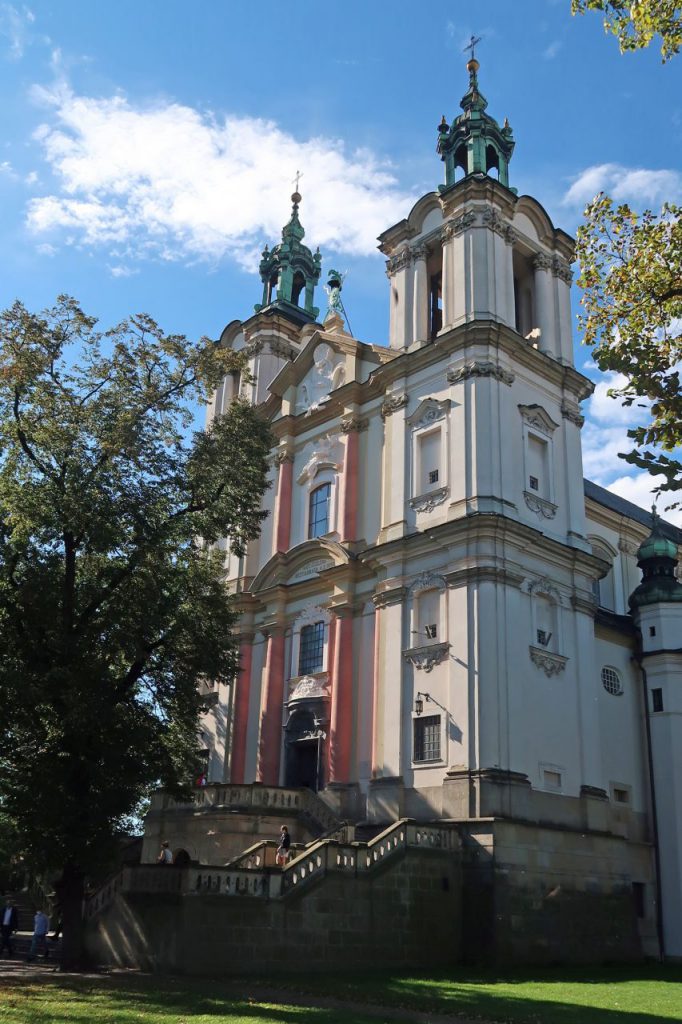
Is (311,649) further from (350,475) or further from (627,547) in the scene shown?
(627,547)

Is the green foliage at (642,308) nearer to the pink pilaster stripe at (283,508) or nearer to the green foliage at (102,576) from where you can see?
the green foliage at (102,576)

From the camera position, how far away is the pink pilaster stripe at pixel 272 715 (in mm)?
29766

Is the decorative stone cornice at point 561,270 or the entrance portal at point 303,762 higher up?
the decorative stone cornice at point 561,270

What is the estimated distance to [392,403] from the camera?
3022cm

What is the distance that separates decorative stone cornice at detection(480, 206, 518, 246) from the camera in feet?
98.6

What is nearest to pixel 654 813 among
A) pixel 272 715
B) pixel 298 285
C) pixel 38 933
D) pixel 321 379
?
pixel 272 715

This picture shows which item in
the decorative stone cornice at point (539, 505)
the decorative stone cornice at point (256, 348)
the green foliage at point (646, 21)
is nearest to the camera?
the green foliage at point (646, 21)

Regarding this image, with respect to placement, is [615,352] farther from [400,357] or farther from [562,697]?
[400,357]

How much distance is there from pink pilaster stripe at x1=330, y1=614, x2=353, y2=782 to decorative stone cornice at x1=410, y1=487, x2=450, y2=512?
151 inches

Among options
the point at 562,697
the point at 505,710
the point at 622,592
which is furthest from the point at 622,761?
the point at 622,592

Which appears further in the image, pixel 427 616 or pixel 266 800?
pixel 427 616

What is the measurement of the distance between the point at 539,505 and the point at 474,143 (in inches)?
498

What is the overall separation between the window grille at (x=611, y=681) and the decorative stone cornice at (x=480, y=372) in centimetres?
915

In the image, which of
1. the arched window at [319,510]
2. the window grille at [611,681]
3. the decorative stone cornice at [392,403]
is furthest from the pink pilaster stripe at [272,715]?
the window grille at [611,681]
